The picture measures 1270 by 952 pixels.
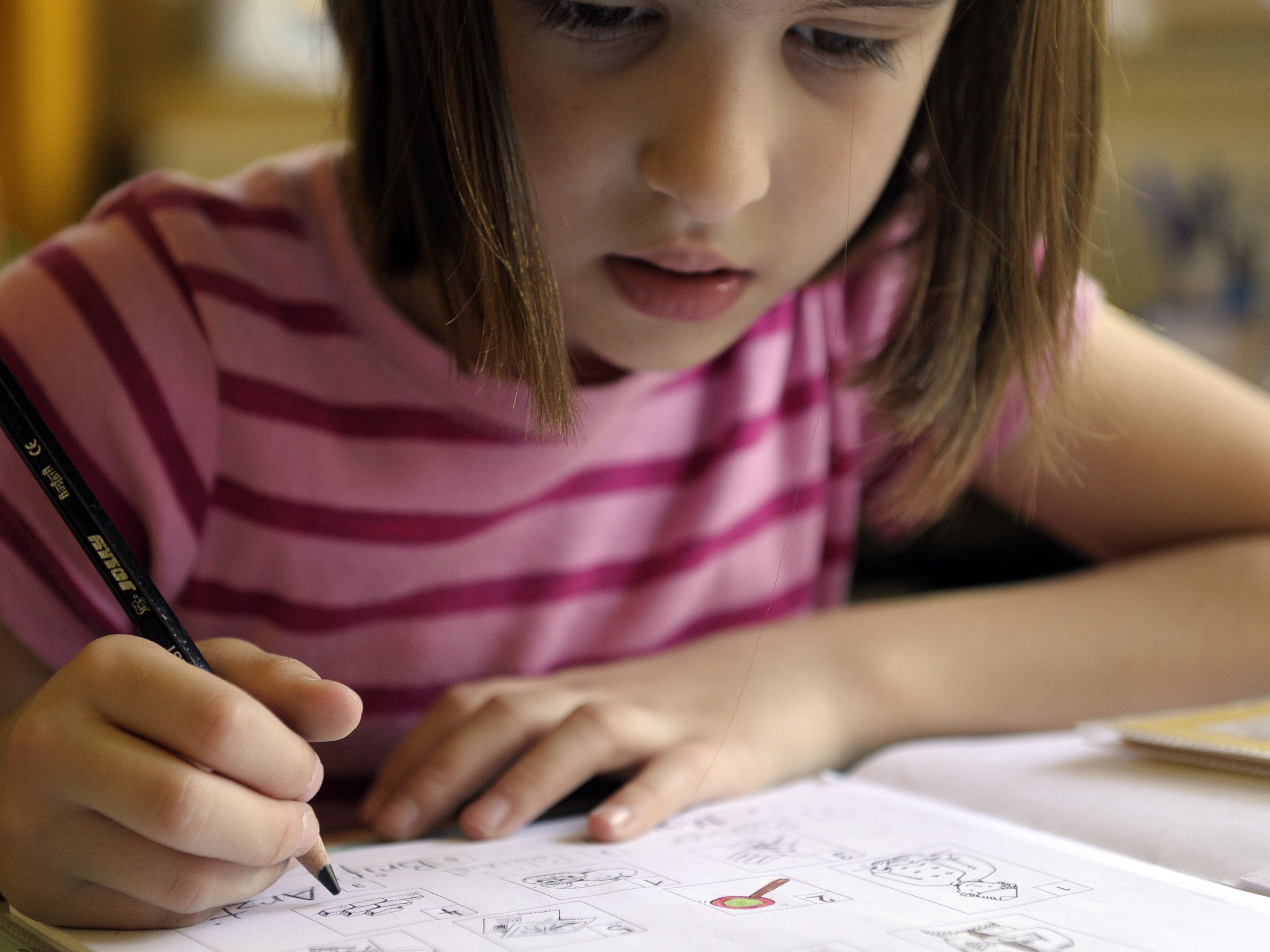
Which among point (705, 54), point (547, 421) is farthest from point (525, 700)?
point (705, 54)

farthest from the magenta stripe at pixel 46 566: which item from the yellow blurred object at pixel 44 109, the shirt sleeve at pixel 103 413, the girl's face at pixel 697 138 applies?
the yellow blurred object at pixel 44 109

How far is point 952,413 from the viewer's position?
Result: 536 mm

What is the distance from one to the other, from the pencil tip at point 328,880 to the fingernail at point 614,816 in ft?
0.29

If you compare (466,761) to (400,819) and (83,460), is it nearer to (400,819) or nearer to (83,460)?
(400,819)

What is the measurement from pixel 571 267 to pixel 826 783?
211mm

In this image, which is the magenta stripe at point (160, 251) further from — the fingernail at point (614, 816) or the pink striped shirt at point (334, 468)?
the fingernail at point (614, 816)

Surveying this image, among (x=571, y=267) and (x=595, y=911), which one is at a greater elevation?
(x=571, y=267)

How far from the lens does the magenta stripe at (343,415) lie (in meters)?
0.50

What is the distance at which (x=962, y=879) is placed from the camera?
1.10 feet

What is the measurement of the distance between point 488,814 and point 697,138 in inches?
8.7

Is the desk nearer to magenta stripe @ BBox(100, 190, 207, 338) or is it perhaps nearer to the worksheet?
the worksheet

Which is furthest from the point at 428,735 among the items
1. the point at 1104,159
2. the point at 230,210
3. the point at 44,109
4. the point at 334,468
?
the point at 44,109

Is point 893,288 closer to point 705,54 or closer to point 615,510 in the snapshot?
point 615,510

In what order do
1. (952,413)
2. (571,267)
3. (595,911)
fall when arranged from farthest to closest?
(952,413) < (571,267) < (595,911)
